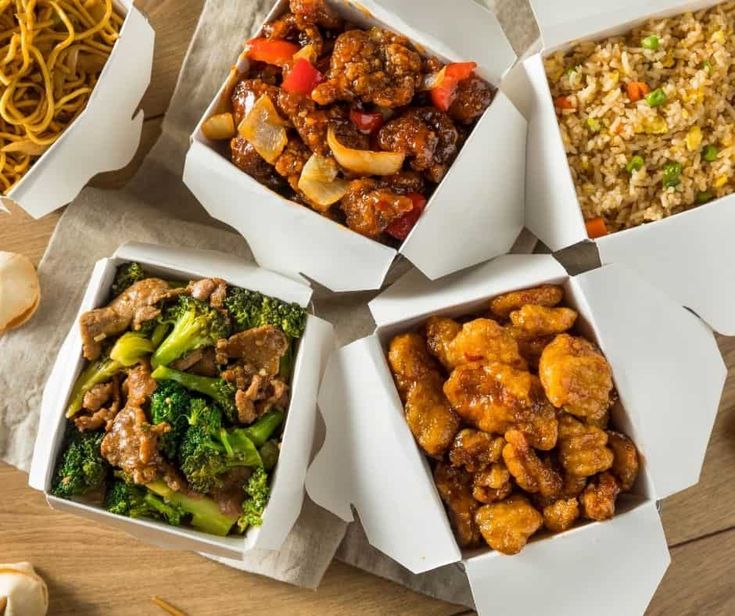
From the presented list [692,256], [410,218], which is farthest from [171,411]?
[692,256]

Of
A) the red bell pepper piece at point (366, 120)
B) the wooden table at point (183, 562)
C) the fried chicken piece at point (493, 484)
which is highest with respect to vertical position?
the red bell pepper piece at point (366, 120)

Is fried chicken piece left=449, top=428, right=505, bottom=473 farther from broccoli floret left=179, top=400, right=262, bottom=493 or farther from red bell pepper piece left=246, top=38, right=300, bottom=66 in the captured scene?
red bell pepper piece left=246, top=38, right=300, bottom=66

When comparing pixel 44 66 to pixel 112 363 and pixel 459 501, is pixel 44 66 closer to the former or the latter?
pixel 112 363

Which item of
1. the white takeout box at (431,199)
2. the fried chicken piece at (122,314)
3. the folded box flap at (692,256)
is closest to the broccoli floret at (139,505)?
the fried chicken piece at (122,314)

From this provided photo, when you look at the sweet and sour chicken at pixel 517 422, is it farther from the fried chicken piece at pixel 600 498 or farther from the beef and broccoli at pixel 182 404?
the beef and broccoli at pixel 182 404

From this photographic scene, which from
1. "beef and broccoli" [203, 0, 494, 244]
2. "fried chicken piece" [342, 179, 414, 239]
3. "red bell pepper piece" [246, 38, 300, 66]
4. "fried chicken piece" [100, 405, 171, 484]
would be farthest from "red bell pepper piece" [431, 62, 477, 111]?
"fried chicken piece" [100, 405, 171, 484]

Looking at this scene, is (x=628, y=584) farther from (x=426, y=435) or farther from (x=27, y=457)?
(x=27, y=457)
